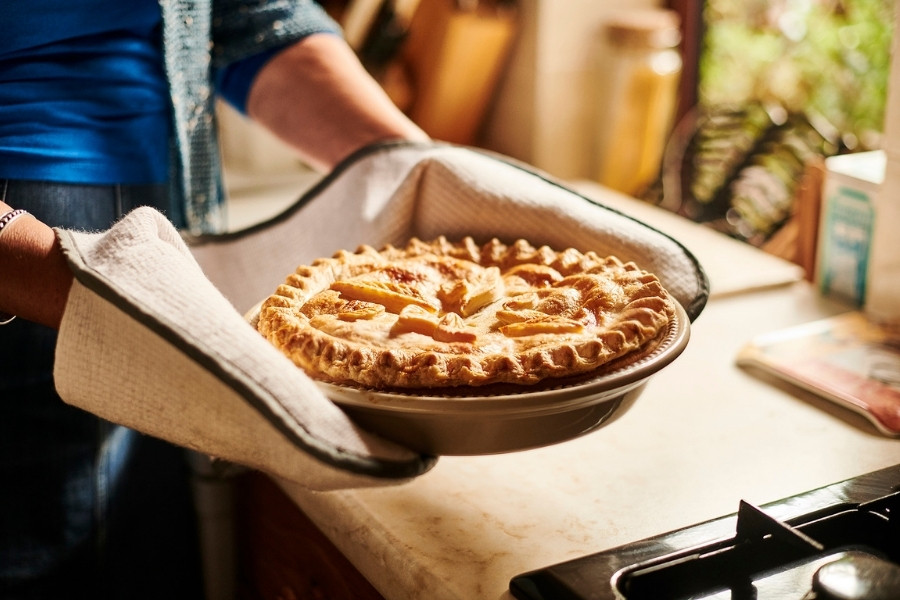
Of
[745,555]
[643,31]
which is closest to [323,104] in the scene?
[745,555]

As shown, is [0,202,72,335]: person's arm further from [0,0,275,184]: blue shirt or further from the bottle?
the bottle

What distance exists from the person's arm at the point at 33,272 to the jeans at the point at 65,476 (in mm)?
282

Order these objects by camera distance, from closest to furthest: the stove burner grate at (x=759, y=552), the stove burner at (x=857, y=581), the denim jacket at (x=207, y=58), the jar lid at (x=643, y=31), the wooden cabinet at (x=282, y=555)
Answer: the stove burner at (x=857, y=581) → the stove burner grate at (x=759, y=552) → the wooden cabinet at (x=282, y=555) → the denim jacket at (x=207, y=58) → the jar lid at (x=643, y=31)

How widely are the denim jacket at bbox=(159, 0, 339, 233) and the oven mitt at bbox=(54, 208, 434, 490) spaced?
1.44 feet

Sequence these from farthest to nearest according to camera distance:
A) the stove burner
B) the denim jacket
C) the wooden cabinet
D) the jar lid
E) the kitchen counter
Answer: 1. the jar lid
2. the denim jacket
3. the wooden cabinet
4. the kitchen counter
5. the stove burner

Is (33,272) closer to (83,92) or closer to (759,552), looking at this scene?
(83,92)

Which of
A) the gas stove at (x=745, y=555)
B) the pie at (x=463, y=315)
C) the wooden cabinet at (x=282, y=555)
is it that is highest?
the pie at (x=463, y=315)

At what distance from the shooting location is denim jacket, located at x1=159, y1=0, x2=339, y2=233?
1.00m

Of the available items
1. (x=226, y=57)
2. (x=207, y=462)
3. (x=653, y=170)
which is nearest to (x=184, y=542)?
(x=207, y=462)

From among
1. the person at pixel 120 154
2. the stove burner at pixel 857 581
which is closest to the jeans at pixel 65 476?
the person at pixel 120 154

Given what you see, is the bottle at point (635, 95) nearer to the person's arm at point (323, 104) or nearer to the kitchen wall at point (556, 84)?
the kitchen wall at point (556, 84)

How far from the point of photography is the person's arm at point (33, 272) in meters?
0.62

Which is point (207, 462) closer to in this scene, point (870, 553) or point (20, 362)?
point (20, 362)

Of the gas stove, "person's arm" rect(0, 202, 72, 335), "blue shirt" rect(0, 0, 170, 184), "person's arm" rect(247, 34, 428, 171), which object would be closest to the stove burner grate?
the gas stove
